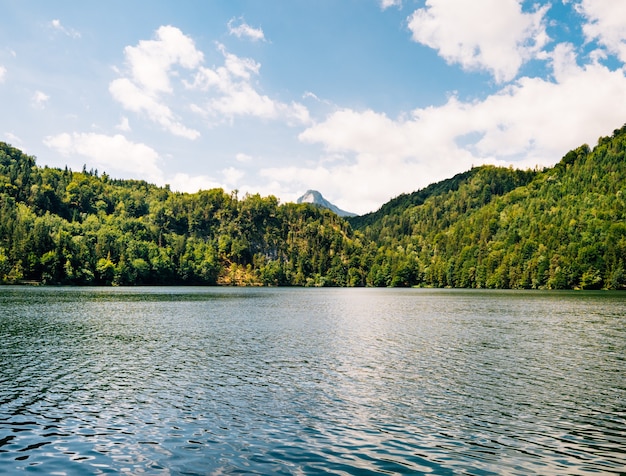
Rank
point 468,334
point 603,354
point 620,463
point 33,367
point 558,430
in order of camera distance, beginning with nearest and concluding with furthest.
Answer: point 620,463
point 558,430
point 33,367
point 603,354
point 468,334

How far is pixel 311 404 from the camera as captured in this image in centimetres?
2911

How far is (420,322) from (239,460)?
63255 mm

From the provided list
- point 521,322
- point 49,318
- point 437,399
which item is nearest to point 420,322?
point 521,322

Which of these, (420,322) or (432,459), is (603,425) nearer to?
(432,459)

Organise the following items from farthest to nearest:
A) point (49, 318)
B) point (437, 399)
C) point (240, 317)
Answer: point (240, 317)
point (49, 318)
point (437, 399)

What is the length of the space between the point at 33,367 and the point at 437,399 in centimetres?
3185

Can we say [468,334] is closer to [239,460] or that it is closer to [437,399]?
[437,399]

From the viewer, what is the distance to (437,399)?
30609 mm

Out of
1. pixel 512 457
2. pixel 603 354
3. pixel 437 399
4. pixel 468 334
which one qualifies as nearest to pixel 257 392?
pixel 437 399

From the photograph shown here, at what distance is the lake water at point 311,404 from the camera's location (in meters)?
20.3

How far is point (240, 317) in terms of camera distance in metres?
88.9

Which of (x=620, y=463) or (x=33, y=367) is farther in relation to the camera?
(x=33, y=367)

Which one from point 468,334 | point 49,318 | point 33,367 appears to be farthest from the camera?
point 49,318

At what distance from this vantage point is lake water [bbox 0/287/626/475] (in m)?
20.3
